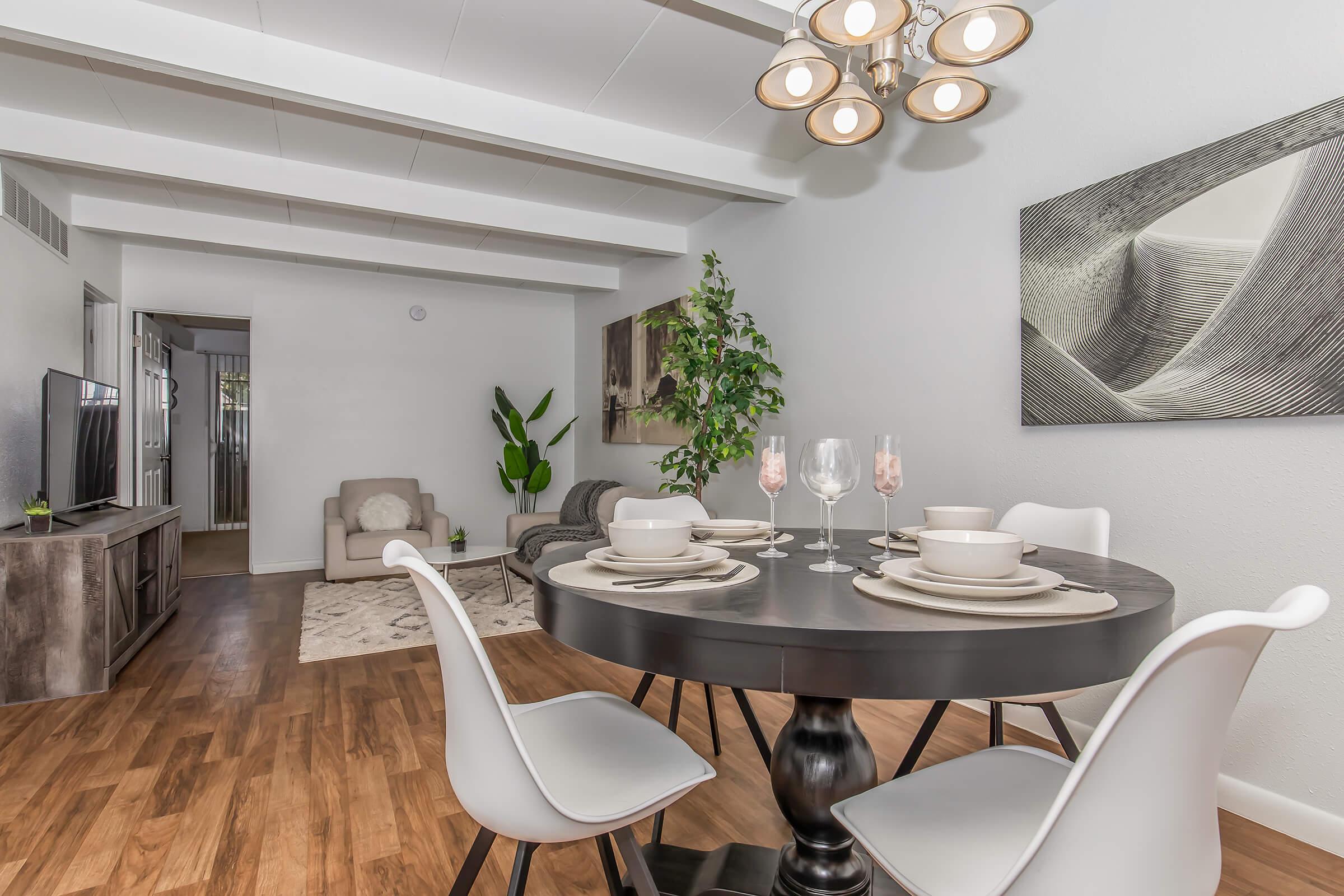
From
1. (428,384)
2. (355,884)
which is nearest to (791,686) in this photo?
(355,884)

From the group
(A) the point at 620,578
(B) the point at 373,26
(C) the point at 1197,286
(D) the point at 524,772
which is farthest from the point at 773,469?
(B) the point at 373,26

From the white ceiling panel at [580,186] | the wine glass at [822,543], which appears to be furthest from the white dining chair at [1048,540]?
the white ceiling panel at [580,186]

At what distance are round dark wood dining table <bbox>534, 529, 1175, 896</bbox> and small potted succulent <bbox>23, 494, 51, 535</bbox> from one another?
113 inches

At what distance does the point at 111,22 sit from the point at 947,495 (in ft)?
11.9

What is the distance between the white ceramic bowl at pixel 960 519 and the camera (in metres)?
1.53

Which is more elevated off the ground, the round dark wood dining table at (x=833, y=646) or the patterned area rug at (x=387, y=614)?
the round dark wood dining table at (x=833, y=646)

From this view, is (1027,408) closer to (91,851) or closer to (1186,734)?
(1186,734)

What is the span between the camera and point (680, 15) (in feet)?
8.25

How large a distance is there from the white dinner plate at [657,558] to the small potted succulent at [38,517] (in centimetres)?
294

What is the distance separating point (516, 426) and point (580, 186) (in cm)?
246

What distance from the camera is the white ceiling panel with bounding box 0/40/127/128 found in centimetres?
278

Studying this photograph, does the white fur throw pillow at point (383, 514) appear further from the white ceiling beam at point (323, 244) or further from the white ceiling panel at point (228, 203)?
the white ceiling panel at point (228, 203)

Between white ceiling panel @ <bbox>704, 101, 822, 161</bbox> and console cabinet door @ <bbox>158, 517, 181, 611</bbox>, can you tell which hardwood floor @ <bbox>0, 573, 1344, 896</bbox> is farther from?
white ceiling panel @ <bbox>704, 101, 822, 161</bbox>

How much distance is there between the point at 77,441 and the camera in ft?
11.2
